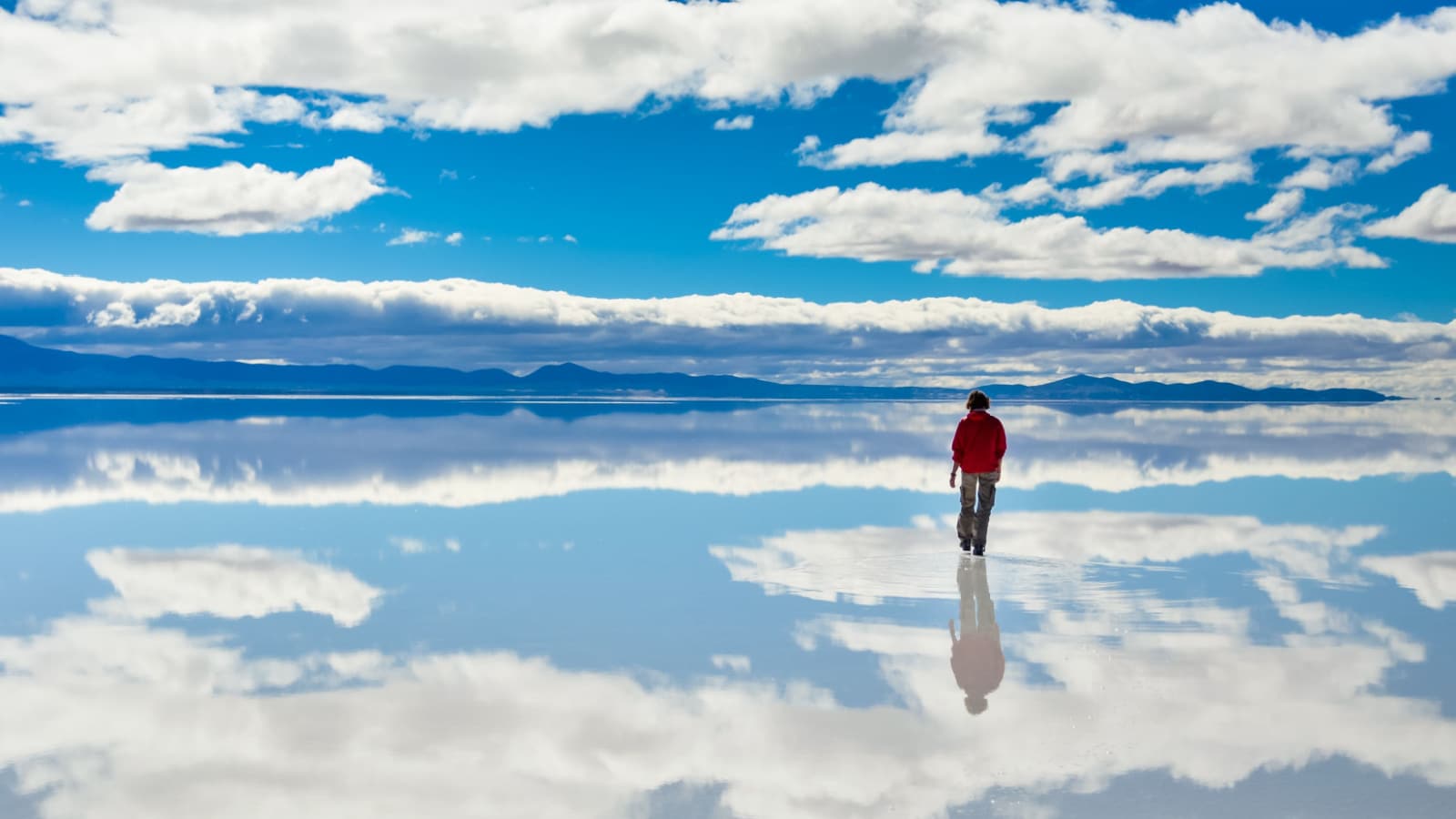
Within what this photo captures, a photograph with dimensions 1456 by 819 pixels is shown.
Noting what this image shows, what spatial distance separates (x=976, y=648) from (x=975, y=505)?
5330mm

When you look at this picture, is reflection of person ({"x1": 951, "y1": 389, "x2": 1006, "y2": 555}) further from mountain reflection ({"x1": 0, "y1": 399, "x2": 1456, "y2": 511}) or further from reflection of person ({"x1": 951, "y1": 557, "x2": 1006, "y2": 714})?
mountain reflection ({"x1": 0, "y1": 399, "x2": 1456, "y2": 511})

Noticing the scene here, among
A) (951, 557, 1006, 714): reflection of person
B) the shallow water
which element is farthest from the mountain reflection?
(951, 557, 1006, 714): reflection of person

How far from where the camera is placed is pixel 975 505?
14305mm

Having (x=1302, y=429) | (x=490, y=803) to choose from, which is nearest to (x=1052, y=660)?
(x=490, y=803)

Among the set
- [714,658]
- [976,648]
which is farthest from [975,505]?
[714,658]

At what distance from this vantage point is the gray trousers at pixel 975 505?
45.9ft

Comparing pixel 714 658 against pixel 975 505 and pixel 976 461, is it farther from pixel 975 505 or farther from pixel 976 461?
pixel 976 461

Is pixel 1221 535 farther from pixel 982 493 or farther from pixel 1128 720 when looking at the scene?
pixel 1128 720

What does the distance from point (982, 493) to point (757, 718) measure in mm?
7797

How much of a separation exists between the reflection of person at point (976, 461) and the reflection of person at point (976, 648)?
1.92 metres

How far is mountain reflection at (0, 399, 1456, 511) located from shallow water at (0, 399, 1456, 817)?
1985 mm

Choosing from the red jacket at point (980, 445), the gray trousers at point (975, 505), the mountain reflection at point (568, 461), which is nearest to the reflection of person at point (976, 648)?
the gray trousers at point (975, 505)

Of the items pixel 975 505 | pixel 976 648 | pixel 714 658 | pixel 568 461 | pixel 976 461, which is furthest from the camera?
pixel 568 461

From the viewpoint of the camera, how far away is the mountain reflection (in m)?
21.5
